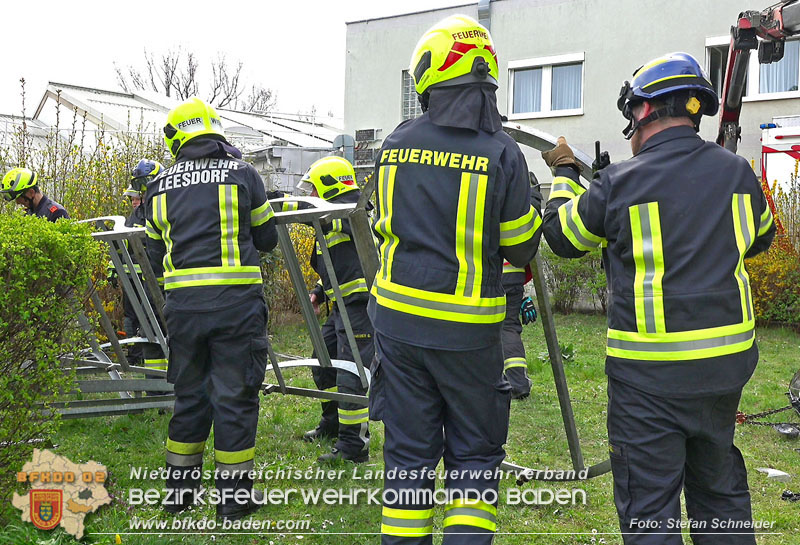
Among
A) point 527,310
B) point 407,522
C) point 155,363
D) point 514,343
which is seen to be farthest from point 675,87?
point 155,363

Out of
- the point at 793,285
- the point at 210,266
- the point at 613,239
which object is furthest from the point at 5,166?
the point at 793,285

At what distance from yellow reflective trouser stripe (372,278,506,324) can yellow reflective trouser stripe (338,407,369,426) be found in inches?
78.5

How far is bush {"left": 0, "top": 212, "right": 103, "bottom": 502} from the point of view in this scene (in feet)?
10.7

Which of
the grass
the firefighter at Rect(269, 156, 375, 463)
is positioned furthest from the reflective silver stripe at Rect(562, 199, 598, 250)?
the firefighter at Rect(269, 156, 375, 463)

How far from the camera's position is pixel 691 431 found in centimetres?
264

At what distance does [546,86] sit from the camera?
1612 centimetres

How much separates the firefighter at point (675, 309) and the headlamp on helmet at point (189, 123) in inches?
86.2

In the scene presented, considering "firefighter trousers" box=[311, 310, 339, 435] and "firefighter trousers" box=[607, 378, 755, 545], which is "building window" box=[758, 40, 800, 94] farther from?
"firefighter trousers" box=[607, 378, 755, 545]

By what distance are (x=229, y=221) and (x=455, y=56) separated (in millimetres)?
1583

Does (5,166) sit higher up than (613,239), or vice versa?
(5,166)

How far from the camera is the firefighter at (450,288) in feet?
9.14

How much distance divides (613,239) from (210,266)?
2.10m

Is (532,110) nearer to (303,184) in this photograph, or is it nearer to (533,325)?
(533,325)

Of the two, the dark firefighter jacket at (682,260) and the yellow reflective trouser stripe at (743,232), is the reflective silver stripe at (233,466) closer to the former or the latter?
the dark firefighter jacket at (682,260)
